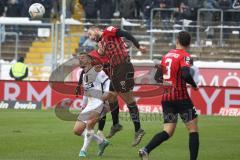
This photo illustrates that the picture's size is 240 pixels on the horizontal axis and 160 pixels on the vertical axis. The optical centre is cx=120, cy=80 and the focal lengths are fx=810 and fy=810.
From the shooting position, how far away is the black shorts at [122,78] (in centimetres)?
1708

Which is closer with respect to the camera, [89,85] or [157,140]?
[157,140]

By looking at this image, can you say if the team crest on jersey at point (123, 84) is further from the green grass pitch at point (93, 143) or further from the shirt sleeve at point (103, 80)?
the shirt sleeve at point (103, 80)

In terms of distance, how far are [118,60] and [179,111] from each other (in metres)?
4.09

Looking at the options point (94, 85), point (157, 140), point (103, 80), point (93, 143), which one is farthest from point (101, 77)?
point (93, 143)

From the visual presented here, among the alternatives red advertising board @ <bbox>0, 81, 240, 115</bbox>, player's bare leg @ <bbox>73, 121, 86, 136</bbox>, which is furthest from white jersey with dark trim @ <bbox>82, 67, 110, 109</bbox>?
red advertising board @ <bbox>0, 81, 240, 115</bbox>

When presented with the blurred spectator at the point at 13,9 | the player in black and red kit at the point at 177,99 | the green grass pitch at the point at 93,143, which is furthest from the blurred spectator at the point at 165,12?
the player in black and red kit at the point at 177,99

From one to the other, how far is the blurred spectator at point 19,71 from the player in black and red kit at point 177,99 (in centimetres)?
1669

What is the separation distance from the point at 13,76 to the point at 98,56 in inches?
530

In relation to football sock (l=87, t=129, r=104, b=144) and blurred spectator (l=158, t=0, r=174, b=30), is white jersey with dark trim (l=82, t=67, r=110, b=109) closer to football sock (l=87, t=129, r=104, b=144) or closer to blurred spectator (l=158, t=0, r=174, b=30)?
football sock (l=87, t=129, r=104, b=144)

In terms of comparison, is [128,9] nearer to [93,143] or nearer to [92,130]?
[93,143]

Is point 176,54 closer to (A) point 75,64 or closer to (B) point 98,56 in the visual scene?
(B) point 98,56

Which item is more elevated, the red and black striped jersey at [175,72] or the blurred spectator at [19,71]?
the red and black striped jersey at [175,72]

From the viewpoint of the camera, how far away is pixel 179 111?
13.4 meters

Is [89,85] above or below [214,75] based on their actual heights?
above
